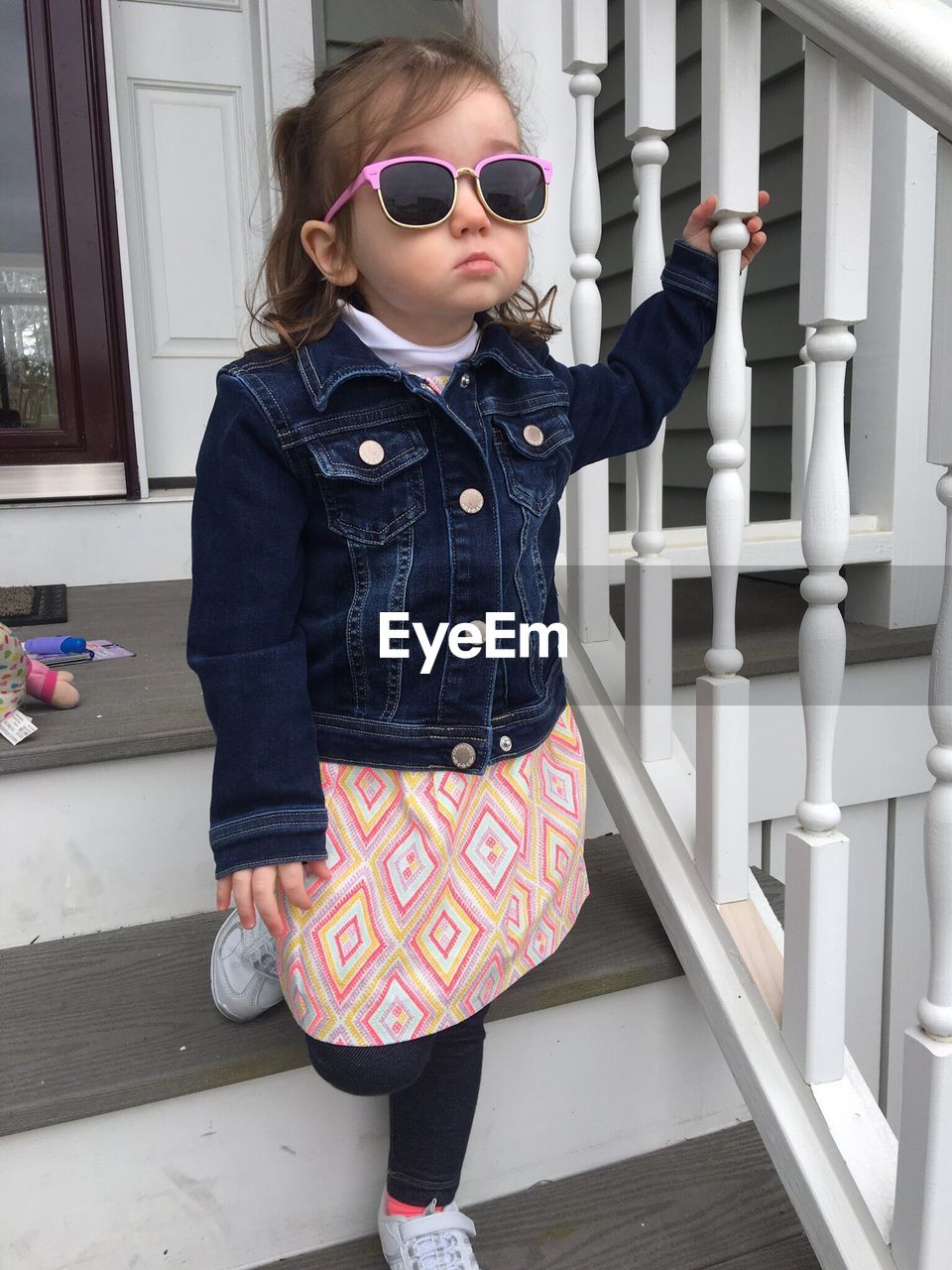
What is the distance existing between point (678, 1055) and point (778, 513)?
5.04 feet

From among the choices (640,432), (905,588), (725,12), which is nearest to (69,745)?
(640,432)

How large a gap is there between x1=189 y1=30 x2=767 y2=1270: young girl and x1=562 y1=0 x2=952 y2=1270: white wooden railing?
16 centimetres

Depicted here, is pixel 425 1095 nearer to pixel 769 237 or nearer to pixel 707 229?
pixel 707 229

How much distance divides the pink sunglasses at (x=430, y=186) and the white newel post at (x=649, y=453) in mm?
294

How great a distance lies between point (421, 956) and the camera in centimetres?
90

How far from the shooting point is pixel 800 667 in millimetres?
897

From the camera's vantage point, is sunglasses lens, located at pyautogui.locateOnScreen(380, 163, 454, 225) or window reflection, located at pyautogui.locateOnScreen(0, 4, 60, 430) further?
window reflection, located at pyautogui.locateOnScreen(0, 4, 60, 430)

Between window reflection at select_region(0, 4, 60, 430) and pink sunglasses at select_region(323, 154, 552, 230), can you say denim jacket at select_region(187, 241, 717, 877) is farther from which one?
window reflection at select_region(0, 4, 60, 430)

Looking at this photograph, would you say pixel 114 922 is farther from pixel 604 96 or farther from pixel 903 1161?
pixel 604 96

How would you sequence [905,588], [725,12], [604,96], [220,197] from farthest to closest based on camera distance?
[604,96] → [220,197] → [905,588] → [725,12]

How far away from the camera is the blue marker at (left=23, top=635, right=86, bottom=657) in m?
1.45

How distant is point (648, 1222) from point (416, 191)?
1.00 meters

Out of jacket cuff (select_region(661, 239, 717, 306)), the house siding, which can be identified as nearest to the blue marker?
jacket cuff (select_region(661, 239, 717, 306))

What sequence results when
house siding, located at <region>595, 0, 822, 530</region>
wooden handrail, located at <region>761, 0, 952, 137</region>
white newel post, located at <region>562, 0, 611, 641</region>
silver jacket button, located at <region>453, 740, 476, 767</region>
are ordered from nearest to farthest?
wooden handrail, located at <region>761, 0, 952, 137</region>, silver jacket button, located at <region>453, 740, 476, 767</region>, white newel post, located at <region>562, 0, 611, 641</region>, house siding, located at <region>595, 0, 822, 530</region>
